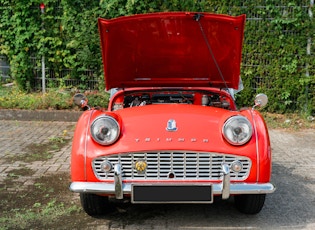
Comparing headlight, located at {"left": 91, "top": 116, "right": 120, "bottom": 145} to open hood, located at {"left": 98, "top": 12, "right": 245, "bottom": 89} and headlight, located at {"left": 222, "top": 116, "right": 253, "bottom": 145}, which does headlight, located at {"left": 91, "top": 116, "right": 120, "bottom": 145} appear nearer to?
headlight, located at {"left": 222, "top": 116, "right": 253, "bottom": 145}

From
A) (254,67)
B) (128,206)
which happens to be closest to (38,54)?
(254,67)

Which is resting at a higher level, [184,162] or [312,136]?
[184,162]

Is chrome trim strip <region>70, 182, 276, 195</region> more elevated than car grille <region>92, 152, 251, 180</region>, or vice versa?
car grille <region>92, 152, 251, 180</region>

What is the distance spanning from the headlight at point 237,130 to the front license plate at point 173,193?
0.45 metres

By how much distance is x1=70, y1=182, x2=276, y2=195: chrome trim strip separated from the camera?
324cm

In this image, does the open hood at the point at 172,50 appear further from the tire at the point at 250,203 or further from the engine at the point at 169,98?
the tire at the point at 250,203

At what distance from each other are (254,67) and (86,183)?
6.20 m

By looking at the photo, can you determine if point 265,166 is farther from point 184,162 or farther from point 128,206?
point 128,206

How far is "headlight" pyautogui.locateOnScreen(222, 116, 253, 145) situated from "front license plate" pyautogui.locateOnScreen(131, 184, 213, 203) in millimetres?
447

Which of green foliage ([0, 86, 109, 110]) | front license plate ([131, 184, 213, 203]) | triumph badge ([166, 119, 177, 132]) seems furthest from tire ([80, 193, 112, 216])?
green foliage ([0, 86, 109, 110])

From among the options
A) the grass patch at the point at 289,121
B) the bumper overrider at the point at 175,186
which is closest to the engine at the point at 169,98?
the bumper overrider at the point at 175,186

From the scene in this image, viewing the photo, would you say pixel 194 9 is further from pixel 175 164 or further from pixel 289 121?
pixel 175 164

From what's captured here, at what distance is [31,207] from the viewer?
402 centimetres

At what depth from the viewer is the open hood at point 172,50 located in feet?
14.2
